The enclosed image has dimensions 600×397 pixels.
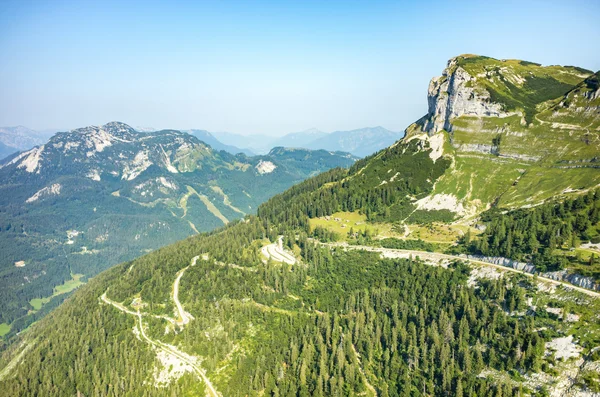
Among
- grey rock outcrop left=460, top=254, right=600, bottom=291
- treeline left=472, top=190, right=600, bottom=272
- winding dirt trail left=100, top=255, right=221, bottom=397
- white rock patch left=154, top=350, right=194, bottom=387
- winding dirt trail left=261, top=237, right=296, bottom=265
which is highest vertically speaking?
treeline left=472, top=190, right=600, bottom=272

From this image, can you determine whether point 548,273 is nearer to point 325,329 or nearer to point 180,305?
point 325,329

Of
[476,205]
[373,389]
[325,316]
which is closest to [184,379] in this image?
[325,316]

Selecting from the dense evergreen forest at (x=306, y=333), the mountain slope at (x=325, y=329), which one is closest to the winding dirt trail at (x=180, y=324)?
the mountain slope at (x=325, y=329)

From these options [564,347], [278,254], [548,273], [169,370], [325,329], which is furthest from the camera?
[278,254]

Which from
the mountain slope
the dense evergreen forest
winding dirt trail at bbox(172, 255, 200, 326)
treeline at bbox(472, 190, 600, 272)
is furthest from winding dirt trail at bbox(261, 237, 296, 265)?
treeline at bbox(472, 190, 600, 272)

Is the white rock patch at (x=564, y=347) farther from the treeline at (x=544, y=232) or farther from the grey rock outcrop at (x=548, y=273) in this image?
the treeline at (x=544, y=232)

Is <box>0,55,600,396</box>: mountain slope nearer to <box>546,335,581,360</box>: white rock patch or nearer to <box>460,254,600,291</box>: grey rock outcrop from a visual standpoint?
Result: <box>546,335,581,360</box>: white rock patch

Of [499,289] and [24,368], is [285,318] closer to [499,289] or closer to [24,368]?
[499,289]

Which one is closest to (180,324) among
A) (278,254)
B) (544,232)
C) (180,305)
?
(180,305)
